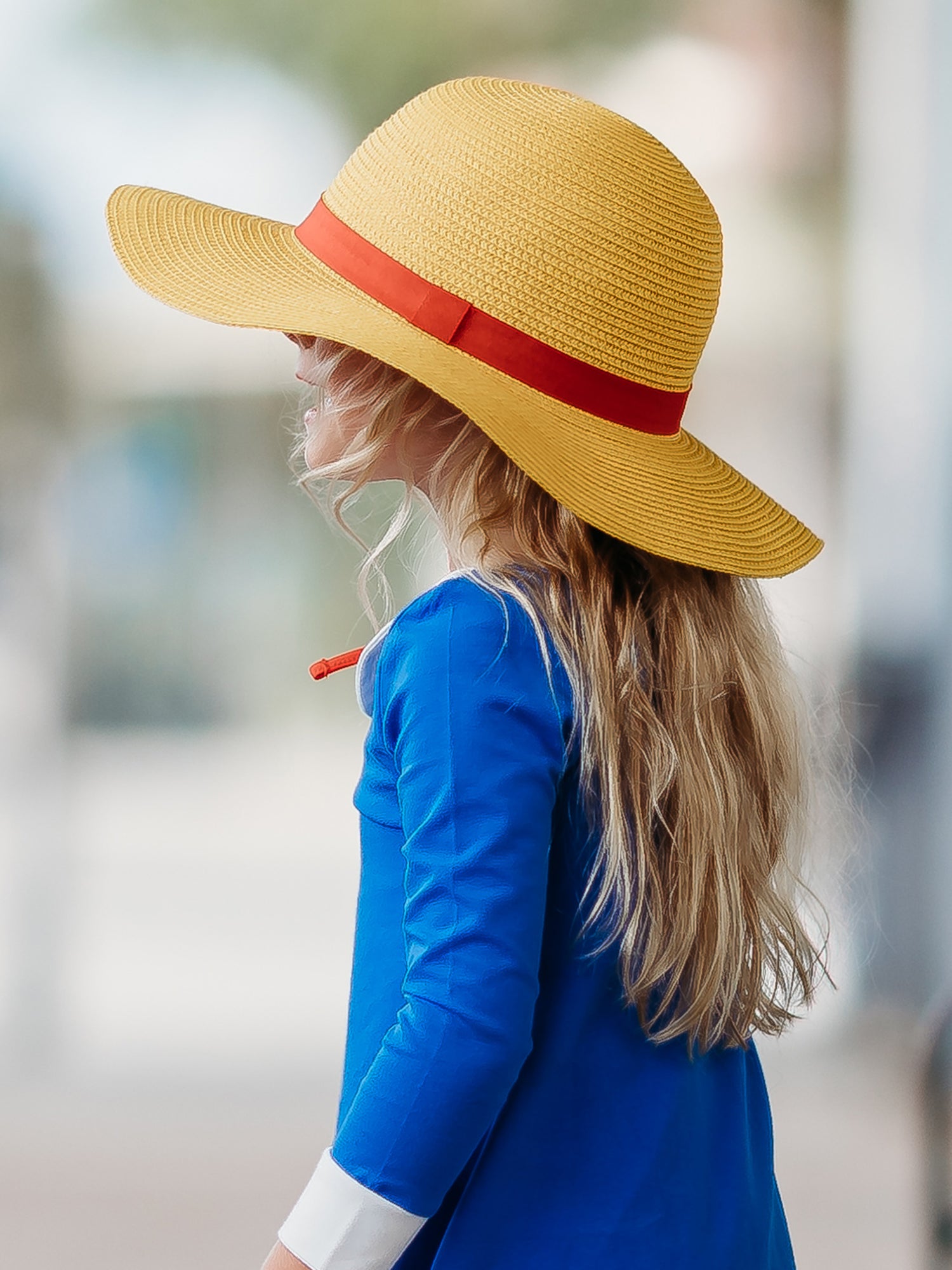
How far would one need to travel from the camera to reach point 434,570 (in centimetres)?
265

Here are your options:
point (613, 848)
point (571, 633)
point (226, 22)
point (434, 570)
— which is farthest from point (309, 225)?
point (226, 22)

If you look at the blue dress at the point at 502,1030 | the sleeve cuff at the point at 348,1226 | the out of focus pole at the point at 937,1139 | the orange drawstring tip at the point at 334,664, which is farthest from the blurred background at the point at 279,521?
the sleeve cuff at the point at 348,1226

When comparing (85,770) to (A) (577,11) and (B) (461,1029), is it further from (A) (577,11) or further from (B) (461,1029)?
(B) (461,1029)

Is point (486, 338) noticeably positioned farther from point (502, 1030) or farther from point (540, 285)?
point (502, 1030)

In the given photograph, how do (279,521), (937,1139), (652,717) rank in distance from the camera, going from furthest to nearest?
(279,521) < (937,1139) < (652,717)

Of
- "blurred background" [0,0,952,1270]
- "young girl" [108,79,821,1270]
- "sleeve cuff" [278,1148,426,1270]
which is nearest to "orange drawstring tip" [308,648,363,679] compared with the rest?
"young girl" [108,79,821,1270]

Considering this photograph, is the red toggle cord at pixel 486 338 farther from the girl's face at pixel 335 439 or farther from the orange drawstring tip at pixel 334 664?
the orange drawstring tip at pixel 334 664

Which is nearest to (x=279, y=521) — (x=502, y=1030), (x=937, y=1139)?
(x=937, y=1139)

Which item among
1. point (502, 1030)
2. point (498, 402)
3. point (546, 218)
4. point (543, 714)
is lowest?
point (502, 1030)

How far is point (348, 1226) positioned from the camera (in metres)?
0.64

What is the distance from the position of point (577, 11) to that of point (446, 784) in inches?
93.0

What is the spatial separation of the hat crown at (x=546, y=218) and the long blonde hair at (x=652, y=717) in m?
0.08

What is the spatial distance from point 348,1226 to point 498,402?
414 millimetres

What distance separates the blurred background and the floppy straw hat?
1.78 meters
